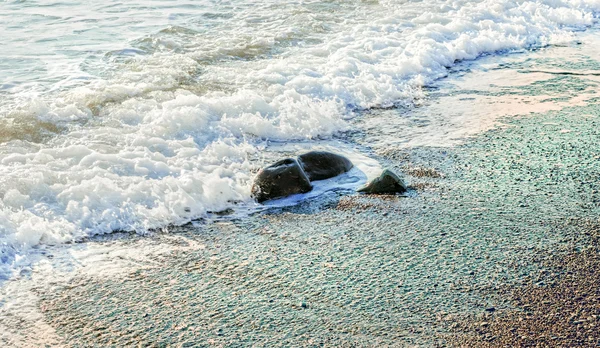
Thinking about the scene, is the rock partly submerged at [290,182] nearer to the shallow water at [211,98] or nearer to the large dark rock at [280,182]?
the large dark rock at [280,182]

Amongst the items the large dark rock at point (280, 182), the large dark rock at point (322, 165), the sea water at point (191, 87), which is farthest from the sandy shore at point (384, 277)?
the sea water at point (191, 87)

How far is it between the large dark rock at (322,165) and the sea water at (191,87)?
203 millimetres

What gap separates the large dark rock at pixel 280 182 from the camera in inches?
231

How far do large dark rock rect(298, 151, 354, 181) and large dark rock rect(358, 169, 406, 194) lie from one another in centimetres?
51

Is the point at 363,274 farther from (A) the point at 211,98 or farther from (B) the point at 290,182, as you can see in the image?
(A) the point at 211,98

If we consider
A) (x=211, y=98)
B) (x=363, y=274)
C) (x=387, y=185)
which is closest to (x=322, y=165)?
(x=387, y=185)

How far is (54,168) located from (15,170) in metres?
0.32

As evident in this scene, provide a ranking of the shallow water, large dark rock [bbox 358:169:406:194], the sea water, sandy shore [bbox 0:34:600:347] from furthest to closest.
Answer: large dark rock [bbox 358:169:406:194] < the sea water < the shallow water < sandy shore [bbox 0:34:600:347]

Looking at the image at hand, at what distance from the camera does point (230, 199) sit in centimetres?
581

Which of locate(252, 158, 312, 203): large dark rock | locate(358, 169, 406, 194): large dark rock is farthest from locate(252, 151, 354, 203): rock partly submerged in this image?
locate(358, 169, 406, 194): large dark rock

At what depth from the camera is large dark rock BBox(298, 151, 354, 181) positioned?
624 cm

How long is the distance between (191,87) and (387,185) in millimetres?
3584

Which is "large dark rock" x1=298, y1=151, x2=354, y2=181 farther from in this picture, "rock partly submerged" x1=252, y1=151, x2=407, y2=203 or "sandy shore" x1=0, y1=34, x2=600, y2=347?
"sandy shore" x1=0, y1=34, x2=600, y2=347

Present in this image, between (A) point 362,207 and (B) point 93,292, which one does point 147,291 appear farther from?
(A) point 362,207
